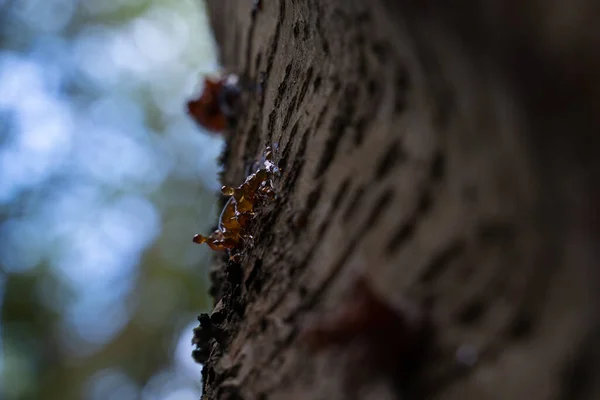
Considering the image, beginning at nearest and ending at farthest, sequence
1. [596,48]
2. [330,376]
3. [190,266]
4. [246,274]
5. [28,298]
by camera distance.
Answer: [596,48] → [330,376] → [246,274] → [28,298] → [190,266]

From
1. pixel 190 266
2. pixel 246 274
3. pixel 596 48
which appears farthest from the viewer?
pixel 190 266

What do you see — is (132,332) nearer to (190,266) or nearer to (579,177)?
(190,266)

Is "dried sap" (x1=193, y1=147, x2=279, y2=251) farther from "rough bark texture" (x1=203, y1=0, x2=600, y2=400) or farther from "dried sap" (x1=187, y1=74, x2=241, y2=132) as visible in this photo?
"dried sap" (x1=187, y1=74, x2=241, y2=132)

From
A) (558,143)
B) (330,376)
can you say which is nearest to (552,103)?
(558,143)

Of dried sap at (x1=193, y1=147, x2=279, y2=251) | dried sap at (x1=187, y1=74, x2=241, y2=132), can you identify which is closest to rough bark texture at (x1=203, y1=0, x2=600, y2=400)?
dried sap at (x1=193, y1=147, x2=279, y2=251)

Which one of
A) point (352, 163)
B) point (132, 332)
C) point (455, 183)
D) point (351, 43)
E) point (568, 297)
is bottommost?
point (568, 297)

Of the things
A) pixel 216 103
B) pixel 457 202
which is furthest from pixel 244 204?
pixel 216 103
